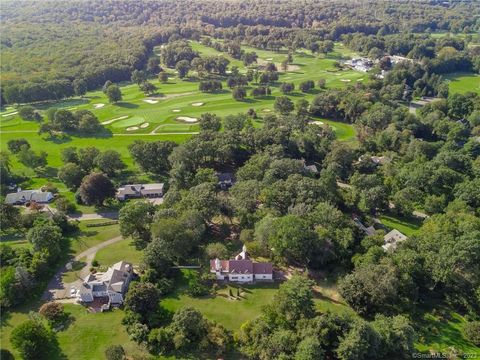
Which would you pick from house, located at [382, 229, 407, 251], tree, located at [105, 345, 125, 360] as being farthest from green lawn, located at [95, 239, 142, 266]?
house, located at [382, 229, 407, 251]

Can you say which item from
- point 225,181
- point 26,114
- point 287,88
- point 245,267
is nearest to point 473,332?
point 245,267

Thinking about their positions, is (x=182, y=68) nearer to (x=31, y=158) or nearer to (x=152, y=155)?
(x=152, y=155)

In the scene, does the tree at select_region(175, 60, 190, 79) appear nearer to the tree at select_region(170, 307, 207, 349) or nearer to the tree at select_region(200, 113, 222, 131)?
the tree at select_region(200, 113, 222, 131)

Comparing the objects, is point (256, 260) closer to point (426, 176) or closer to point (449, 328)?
point (449, 328)

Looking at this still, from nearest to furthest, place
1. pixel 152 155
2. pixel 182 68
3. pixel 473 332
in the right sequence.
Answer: pixel 473 332
pixel 152 155
pixel 182 68

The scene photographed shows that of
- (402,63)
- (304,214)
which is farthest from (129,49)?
(304,214)

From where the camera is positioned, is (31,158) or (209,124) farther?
(209,124)
